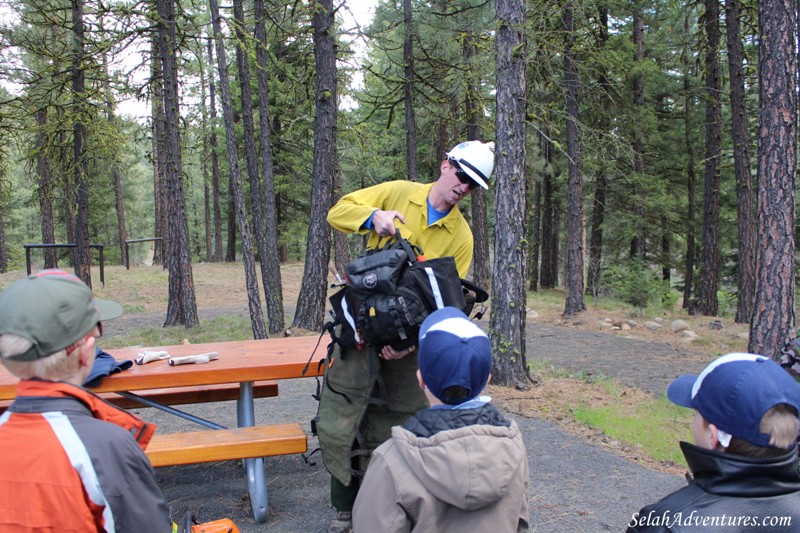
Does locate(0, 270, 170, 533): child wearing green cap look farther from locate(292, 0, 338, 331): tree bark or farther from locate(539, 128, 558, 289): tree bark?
locate(539, 128, 558, 289): tree bark

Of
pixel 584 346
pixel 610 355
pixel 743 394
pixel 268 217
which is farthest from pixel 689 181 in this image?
pixel 743 394

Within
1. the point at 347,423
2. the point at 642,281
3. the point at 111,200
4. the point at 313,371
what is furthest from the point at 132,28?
the point at 111,200

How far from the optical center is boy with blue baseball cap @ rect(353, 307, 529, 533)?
2.04 metres

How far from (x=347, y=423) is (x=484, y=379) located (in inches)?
61.0

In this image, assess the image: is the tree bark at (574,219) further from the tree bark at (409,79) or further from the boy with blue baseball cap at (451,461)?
the boy with blue baseball cap at (451,461)

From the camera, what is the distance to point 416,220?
3758 millimetres

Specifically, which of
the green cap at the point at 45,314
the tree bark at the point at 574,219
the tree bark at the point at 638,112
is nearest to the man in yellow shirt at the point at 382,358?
the green cap at the point at 45,314

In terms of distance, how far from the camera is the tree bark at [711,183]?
54.3ft

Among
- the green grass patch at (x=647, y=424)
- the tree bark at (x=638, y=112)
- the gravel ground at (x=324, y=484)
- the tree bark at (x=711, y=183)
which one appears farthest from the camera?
the tree bark at (x=638, y=112)

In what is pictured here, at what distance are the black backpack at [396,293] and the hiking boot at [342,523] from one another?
3.65ft

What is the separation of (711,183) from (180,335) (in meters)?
14.6

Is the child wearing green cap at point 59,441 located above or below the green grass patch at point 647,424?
above

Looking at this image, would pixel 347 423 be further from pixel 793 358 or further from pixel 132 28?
pixel 132 28

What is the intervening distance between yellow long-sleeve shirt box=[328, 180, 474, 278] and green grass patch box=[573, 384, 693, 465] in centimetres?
317
